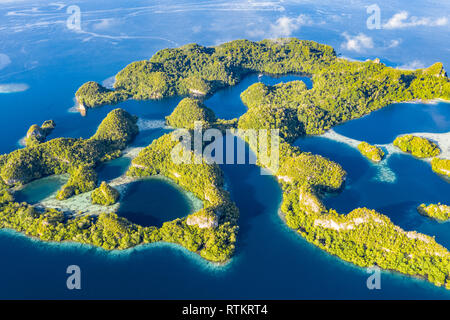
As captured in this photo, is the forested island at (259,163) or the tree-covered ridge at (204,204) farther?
the tree-covered ridge at (204,204)

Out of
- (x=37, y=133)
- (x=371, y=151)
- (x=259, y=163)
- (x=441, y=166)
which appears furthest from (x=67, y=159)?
(x=441, y=166)

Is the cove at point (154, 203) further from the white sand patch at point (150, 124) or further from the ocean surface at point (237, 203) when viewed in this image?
the white sand patch at point (150, 124)

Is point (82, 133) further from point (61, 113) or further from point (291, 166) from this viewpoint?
point (291, 166)

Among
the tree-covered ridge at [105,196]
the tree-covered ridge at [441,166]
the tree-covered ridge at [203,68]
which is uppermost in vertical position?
the tree-covered ridge at [203,68]

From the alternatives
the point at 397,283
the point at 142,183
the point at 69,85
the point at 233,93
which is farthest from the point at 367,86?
the point at 69,85

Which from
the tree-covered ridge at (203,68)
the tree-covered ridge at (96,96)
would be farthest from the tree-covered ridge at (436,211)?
the tree-covered ridge at (96,96)

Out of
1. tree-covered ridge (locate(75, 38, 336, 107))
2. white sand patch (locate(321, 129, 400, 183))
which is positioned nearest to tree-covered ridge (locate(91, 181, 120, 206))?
tree-covered ridge (locate(75, 38, 336, 107))
